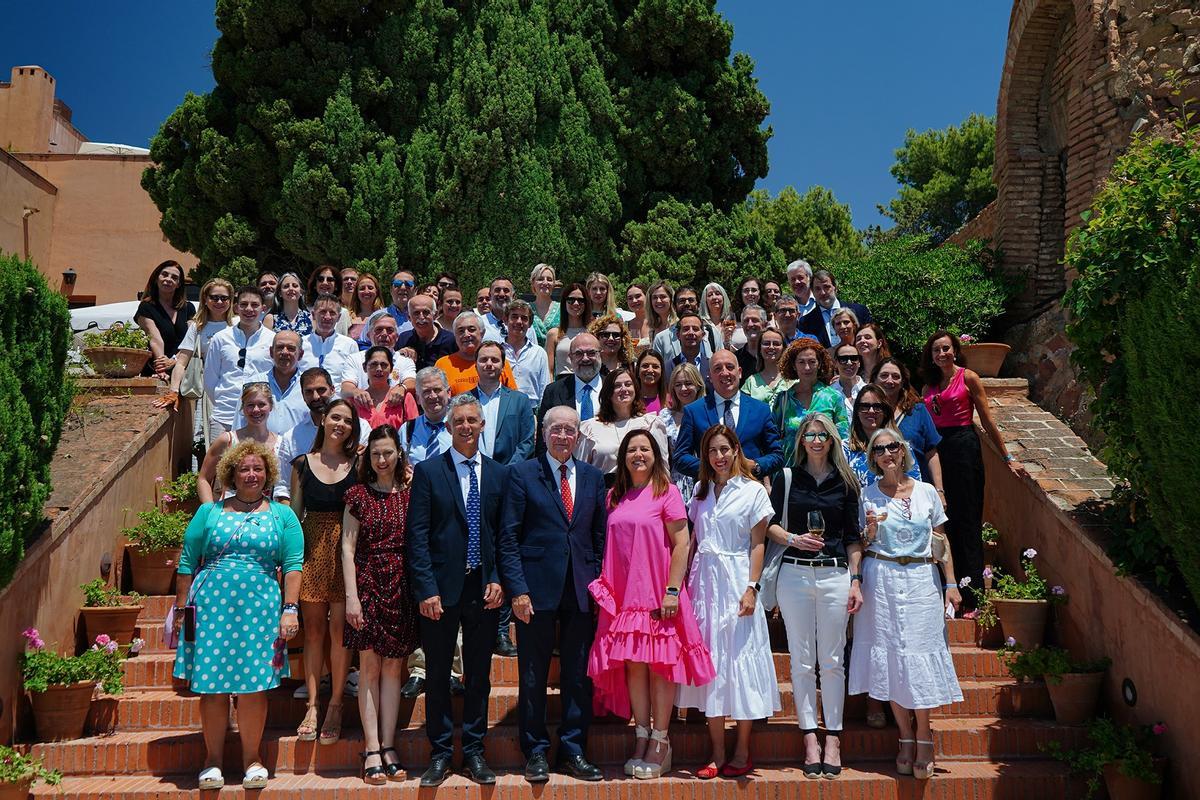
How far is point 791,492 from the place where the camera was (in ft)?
18.5

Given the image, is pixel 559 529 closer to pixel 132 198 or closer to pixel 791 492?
pixel 791 492

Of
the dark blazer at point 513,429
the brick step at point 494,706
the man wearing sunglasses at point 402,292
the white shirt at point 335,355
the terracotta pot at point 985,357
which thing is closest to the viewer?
the brick step at point 494,706

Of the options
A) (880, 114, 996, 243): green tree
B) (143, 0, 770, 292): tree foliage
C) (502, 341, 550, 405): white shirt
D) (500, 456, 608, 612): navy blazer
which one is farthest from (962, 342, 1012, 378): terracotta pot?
(880, 114, 996, 243): green tree

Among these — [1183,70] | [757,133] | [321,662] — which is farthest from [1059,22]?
[321,662]

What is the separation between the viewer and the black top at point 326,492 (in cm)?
558

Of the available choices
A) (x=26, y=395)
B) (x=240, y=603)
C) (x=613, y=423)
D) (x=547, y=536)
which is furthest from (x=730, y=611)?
(x=26, y=395)

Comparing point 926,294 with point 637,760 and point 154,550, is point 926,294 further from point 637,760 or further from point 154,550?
point 154,550

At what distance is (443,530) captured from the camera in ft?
17.4

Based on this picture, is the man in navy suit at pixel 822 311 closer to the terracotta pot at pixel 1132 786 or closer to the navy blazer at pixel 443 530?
the navy blazer at pixel 443 530

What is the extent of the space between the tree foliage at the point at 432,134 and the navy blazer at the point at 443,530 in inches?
356

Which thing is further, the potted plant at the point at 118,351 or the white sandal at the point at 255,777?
the potted plant at the point at 118,351

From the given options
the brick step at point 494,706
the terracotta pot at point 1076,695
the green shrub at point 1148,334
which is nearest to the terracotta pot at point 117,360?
the brick step at point 494,706

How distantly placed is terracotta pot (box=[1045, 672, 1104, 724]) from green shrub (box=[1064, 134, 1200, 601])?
0.75 meters

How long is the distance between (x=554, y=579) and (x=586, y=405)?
66.4 inches
